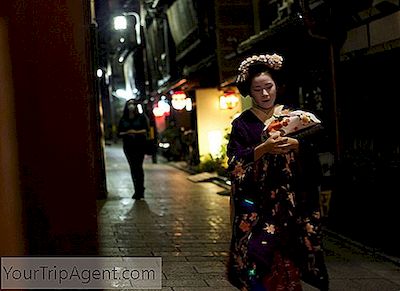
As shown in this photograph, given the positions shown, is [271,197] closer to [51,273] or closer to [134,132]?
[51,273]

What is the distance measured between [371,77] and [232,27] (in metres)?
12.4

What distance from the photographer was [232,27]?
77.8 feet

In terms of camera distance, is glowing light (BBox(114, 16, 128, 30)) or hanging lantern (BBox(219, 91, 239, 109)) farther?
hanging lantern (BBox(219, 91, 239, 109))

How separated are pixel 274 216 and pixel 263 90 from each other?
115 centimetres

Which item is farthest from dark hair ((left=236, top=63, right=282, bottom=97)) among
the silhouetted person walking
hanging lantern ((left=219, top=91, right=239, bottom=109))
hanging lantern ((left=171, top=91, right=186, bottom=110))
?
hanging lantern ((left=171, top=91, right=186, bottom=110))

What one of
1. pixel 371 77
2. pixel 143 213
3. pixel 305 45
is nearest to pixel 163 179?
pixel 143 213

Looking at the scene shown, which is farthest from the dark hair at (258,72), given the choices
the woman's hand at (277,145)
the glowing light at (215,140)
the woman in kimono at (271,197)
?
the glowing light at (215,140)

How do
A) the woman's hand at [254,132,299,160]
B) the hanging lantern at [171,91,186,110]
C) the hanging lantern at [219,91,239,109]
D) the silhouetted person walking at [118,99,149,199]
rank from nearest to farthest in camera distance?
the woman's hand at [254,132,299,160]
the silhouetted person walking at [118,99,149,199]
the hanging lantern at [219,91,239,109]
the hanging lantern at [171,91,186,110]

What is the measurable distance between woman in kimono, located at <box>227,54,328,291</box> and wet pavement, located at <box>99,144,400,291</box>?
2.10m

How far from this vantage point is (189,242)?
1190cm

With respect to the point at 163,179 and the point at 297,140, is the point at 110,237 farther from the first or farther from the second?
the point at 163,179

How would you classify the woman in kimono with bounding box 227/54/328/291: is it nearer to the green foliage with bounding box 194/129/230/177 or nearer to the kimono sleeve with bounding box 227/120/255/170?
the kimono sleeve with bounding box 227/120/255/170

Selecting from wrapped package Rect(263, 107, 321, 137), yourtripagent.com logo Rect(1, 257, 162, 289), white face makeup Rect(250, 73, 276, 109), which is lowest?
yourtripagent.com logo Rect(1, 257, 162, 289)

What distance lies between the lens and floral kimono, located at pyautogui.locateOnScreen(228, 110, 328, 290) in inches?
253
